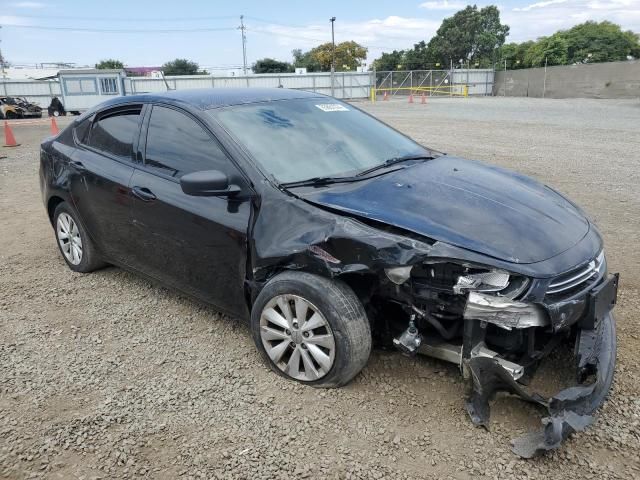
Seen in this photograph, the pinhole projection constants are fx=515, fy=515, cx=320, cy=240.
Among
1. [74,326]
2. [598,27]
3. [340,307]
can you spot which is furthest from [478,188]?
[598,27]

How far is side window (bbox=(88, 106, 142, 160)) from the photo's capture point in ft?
12.8

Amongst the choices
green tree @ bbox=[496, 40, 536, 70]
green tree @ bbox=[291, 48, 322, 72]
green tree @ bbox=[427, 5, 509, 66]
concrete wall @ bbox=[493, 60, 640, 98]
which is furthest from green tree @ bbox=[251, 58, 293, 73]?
concrete wall @ bbox=[493, 60, 640, 98]

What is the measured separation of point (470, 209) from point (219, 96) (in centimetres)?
199

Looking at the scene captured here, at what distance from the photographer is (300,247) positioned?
109 inches

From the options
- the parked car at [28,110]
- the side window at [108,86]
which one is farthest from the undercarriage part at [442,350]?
the parked car at [28,110]

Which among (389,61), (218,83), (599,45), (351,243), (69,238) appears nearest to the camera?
(351,243)

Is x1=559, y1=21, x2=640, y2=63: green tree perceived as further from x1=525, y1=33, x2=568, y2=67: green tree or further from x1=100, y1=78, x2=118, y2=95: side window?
x1=100, y1=78, x2=118, y2=95: side window

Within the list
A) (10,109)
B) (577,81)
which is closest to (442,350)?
(10,109)

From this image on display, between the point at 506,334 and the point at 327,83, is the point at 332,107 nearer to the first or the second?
the point at 506,334

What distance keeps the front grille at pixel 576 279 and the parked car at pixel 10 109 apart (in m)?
32.1

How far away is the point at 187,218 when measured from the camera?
333cm

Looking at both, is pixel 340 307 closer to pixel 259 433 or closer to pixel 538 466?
pixel 259 433

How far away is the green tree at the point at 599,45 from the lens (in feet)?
216

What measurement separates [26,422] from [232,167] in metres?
1.80
